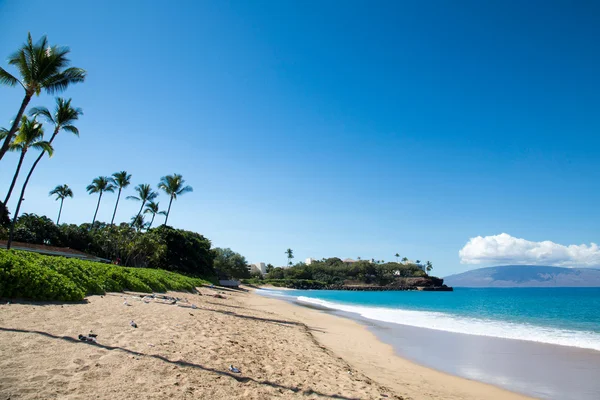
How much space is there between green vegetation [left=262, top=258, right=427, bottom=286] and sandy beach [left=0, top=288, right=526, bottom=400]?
5051 inches

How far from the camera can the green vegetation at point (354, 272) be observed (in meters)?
140

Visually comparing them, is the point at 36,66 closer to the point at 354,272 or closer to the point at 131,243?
the point at 131,243

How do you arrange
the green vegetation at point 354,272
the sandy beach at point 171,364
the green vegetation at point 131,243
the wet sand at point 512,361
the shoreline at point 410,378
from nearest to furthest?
1. the sandy beach at point 171,364
2. the shoreline at point 410,378
3. the wet sand at point 512,361
4. the green vegetation at point 131,243
5. the green vegetation at point 354,272

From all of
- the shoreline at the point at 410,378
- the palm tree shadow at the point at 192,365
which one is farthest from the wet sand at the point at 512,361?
the palm tree shadow at the point at 192,365

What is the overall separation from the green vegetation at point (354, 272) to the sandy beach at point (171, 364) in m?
128

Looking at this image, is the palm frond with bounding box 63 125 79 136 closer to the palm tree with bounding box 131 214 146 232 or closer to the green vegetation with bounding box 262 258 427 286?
the palm tree with bounding box 131 214 146 232

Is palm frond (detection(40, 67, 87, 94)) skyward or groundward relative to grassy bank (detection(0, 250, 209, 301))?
skyward

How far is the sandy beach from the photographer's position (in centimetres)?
465

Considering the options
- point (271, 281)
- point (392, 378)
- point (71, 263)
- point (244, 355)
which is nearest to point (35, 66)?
point (71, 263)

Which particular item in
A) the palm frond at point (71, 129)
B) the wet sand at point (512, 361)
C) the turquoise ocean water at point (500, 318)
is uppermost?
the palm frond at point (71, 129)

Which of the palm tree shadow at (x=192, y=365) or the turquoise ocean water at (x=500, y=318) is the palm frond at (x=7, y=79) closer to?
the palm tree shadow at (x=192, y=365)

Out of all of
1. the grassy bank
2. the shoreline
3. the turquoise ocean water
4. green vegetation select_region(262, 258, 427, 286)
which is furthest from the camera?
green vegetation select_region(262, 258, 427, 286)

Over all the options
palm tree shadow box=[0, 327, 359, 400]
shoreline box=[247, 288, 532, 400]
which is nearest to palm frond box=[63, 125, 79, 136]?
palm tree shadow box=[0, 327, 359, 400]

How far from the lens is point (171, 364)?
5891 millimetres
